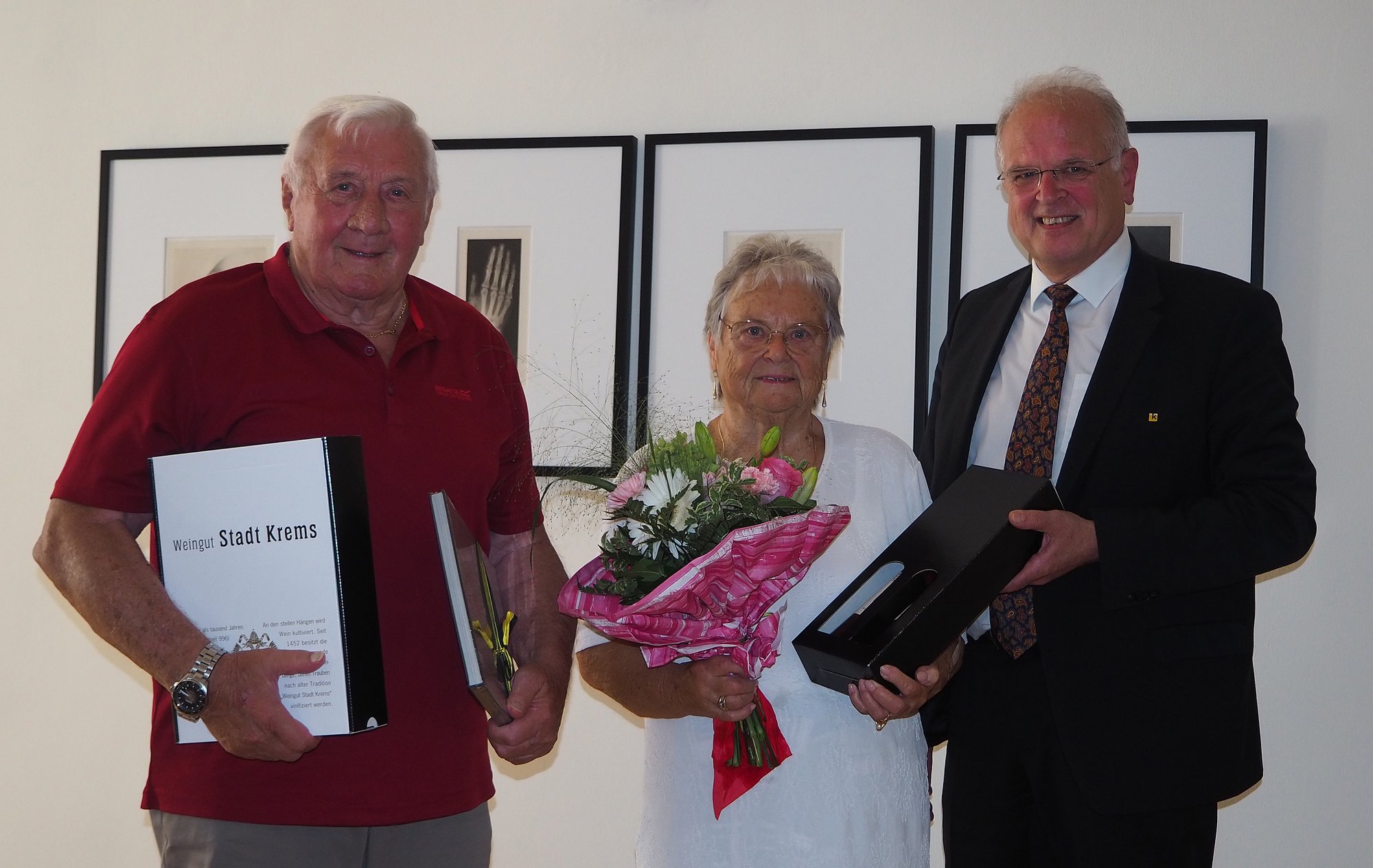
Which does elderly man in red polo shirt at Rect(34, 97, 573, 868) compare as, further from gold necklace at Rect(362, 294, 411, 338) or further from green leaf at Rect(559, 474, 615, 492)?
green leaf at Rect(559, 474, 615, 492)

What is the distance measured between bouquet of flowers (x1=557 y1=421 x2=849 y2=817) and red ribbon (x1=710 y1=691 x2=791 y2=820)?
0.13 meters

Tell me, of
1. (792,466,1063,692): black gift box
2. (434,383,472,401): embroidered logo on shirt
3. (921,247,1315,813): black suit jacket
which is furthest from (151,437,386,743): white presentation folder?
(921,247,1315,813): black suit jacket

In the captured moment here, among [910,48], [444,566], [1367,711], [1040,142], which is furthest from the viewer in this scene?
[910,48]

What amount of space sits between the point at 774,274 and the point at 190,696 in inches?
47.7

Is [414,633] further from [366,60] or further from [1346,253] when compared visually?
[1346,253]

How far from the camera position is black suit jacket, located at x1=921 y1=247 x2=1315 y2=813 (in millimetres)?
2123

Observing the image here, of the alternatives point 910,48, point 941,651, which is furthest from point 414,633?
point 910,48

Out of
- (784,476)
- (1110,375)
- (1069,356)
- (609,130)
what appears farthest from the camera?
(609,130)

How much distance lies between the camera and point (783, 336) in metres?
2.13

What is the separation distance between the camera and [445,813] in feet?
6.00

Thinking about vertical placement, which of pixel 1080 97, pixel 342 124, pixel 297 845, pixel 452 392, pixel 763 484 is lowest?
pixel 297 845

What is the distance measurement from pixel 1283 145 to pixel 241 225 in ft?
9.39

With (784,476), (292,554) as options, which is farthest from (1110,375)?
(292,554)

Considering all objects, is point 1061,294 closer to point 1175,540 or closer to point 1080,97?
point 1080,97
